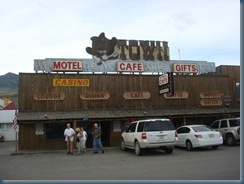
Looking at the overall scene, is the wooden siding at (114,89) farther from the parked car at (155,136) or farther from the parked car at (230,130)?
the parked car at (155,136)

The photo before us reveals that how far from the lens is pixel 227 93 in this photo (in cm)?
2588

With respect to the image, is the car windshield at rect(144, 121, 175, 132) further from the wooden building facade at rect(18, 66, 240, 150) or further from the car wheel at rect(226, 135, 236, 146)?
the wooden building facade at rect(18, 66, 240, 150)

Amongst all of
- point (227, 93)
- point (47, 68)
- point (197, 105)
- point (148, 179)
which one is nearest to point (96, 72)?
point (47, 68)

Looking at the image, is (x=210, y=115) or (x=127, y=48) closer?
(x=210, y=115)

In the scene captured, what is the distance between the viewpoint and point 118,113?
21641 mm

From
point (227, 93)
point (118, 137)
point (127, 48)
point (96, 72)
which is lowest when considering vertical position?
point (118, 137)

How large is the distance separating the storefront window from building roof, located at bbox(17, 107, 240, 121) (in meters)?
1.02

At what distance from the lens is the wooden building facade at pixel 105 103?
818 inches

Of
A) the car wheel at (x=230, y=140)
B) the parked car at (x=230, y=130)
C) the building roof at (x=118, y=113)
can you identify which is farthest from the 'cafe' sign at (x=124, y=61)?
the car wheel at (x=230, y=140)

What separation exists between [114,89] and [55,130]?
5.62m

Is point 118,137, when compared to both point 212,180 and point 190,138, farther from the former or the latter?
point 212,180

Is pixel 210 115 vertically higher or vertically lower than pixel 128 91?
lower

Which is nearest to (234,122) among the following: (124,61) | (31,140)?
(124,61)

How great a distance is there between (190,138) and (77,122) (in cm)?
918
